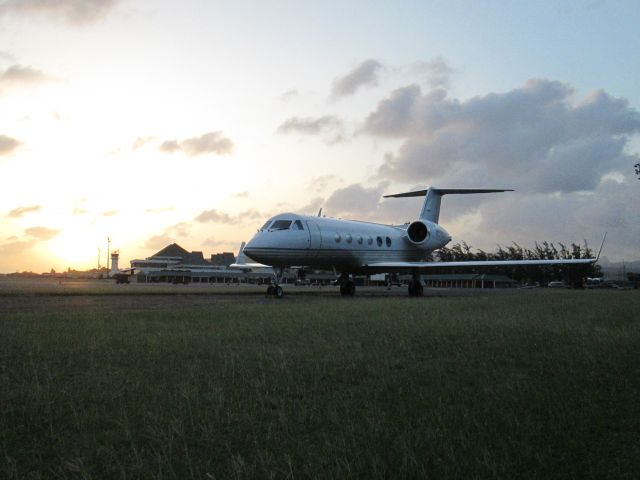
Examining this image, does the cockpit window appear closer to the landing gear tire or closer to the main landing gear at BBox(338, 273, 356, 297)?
the main landing gear at BBox(338, 273, 356, 297)

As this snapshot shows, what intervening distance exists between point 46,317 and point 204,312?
11.4ft

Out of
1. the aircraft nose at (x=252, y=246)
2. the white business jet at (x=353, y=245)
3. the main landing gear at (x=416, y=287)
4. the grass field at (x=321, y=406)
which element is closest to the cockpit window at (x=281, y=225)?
the white business jet at (x=353, y=245)

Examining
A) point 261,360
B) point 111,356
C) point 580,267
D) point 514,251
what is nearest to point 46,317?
point 111,356

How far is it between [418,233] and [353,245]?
20.0ft

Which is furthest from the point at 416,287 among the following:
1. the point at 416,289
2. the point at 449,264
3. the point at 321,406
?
the point at 321,406

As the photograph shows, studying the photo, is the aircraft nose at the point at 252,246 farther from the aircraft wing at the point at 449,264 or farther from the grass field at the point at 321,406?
the grass field at the point at 321,406

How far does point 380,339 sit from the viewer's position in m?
8.21

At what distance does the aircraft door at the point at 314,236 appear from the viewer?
2489 centimetres

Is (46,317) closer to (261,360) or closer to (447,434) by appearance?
(261,360)

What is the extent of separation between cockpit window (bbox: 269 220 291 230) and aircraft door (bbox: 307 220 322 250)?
107 cm

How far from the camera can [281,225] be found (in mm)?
24375

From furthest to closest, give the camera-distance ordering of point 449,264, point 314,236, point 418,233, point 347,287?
1. point 418,233
2. point 347,287
3. point 449,264
4. point 314,236

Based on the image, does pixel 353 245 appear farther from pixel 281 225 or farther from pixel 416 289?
pixel 281 225

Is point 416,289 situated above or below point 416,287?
below
